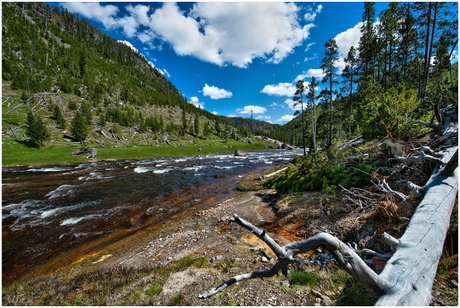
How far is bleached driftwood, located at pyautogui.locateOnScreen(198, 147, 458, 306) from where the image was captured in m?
2.93

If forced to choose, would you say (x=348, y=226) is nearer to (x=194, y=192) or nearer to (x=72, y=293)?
(x=72, y=293)

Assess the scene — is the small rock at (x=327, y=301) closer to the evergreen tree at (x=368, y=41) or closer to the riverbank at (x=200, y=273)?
the riverbank at (x=200, y=273)

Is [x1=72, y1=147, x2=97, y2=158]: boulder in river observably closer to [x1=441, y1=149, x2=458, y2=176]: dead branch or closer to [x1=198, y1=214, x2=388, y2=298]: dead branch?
[x1=198, y1=214, x2=388, y2=298]: dead branch

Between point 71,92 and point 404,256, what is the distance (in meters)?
105

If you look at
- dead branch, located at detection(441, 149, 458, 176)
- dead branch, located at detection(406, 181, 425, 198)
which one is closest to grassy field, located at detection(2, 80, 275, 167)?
dead branch, located at detection(406, 181, 425, 198)

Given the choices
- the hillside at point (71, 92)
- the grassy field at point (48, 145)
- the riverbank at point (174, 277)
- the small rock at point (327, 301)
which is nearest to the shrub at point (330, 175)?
the riverbank at point (174, 277)

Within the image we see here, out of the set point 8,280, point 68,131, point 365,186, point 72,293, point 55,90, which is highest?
point 55,90

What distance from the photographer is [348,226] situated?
21.4 ft

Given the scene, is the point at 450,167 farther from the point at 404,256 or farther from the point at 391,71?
the point at 391,71

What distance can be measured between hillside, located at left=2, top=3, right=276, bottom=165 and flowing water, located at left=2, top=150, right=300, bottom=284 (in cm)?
3336

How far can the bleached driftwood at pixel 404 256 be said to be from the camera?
2.93 m

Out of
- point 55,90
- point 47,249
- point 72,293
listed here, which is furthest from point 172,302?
point 55,90

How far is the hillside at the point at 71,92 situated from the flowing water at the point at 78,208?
3336 centimetres

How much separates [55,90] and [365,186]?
339 ft
